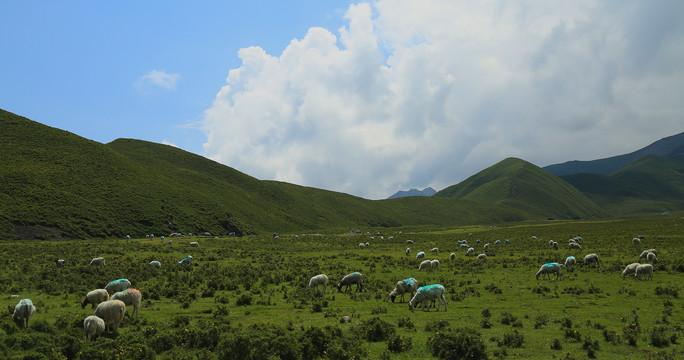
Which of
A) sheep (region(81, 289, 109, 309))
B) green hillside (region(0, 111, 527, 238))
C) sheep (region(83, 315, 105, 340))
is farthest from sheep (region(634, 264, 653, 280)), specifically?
green hillside (region(0, 111, 527, 238))

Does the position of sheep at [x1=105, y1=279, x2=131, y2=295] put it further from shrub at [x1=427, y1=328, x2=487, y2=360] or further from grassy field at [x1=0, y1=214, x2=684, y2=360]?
shrub at [x1=427, y1=328, x2=487, y2=360]

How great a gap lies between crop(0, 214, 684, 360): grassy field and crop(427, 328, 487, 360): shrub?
46 millimetres

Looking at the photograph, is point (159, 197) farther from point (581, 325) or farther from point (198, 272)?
point (581, 325)

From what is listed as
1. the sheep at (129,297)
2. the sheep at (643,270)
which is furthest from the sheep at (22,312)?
the sheep at (643,270)

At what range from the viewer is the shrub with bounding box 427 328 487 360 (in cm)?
1277

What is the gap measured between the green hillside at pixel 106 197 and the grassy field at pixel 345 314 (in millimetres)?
45544

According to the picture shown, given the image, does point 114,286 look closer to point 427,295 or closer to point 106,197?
point 427,295

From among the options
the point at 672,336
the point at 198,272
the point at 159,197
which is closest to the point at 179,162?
the point at 159,197

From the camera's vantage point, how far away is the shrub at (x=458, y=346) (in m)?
12.8

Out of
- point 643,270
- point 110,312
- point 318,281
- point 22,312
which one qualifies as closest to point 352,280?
point 318,281

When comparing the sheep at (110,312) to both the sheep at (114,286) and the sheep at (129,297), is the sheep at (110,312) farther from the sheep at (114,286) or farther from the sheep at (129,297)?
the sheep at (114,286)

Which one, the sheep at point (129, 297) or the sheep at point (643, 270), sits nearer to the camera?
the sheep at point (129, 297)

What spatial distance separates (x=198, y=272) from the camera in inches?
1318

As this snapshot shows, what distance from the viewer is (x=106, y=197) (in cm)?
9350
